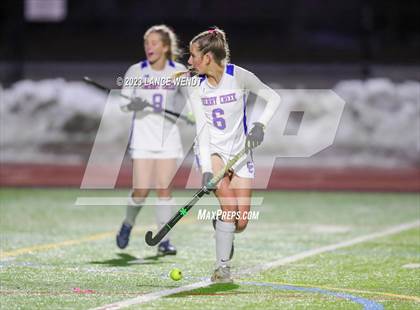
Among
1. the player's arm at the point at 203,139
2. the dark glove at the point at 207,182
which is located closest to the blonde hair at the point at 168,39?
the player's arm at the point at 203,139

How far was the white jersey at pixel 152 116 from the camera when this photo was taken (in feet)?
28.0

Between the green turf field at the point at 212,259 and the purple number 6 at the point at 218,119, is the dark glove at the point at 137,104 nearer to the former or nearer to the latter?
the green turf field at the point at 212,259

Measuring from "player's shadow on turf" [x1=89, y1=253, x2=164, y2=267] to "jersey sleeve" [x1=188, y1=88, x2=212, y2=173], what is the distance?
4.29 feet

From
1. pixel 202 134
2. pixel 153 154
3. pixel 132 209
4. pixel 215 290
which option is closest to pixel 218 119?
pixel 202 134

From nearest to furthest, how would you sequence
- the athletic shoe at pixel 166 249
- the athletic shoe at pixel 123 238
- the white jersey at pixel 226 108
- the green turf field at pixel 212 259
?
1. the green turf field at pixel 212 259
2. the white jersey at pixel 226 108
3. the athletic shoe at pixel 166 249
4. the athletic shoe at pixel 123 238

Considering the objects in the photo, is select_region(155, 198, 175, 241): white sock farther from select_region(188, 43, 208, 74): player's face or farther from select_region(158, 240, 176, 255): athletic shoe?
select_region(188, 43, 208, 74): player's face

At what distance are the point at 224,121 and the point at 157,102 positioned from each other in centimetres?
168

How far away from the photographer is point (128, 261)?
8.00 meters

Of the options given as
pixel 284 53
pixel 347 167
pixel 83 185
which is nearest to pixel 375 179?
pixel 347 167

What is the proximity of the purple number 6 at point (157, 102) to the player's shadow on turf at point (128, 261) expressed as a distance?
119cm

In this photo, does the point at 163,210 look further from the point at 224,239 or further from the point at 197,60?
the point at 197,60

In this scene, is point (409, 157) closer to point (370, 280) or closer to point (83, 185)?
point (83, 185)

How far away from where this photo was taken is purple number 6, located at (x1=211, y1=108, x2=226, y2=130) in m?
6.99

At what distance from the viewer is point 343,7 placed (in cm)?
1936
